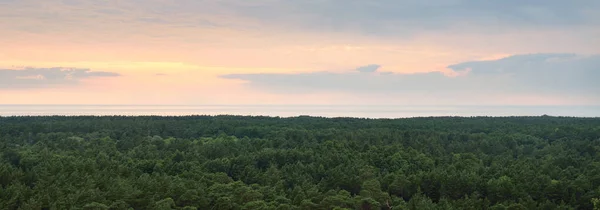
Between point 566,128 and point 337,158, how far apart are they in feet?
183

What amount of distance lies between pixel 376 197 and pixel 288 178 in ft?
53.0


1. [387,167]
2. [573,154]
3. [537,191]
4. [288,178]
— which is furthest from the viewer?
[573,154]

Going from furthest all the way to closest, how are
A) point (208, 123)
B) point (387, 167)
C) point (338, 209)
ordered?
1. point (208, 123)
2. point (387, 167)
3. point (338, 209)

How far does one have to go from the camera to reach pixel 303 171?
73.5 m

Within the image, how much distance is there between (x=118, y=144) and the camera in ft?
342

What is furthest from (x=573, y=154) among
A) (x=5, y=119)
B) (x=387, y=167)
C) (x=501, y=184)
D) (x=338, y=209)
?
(x=5, y=119)

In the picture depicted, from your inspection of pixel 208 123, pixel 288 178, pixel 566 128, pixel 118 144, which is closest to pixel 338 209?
pixel 288 178

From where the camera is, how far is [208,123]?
144 metres

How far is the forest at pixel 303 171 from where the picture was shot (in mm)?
52000

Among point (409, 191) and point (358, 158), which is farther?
point (358, 158)

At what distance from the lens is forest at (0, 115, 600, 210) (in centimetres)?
5200

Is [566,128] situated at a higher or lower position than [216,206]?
higher

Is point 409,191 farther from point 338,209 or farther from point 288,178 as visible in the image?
point 338,209

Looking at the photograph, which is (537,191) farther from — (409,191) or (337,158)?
(337,158)
